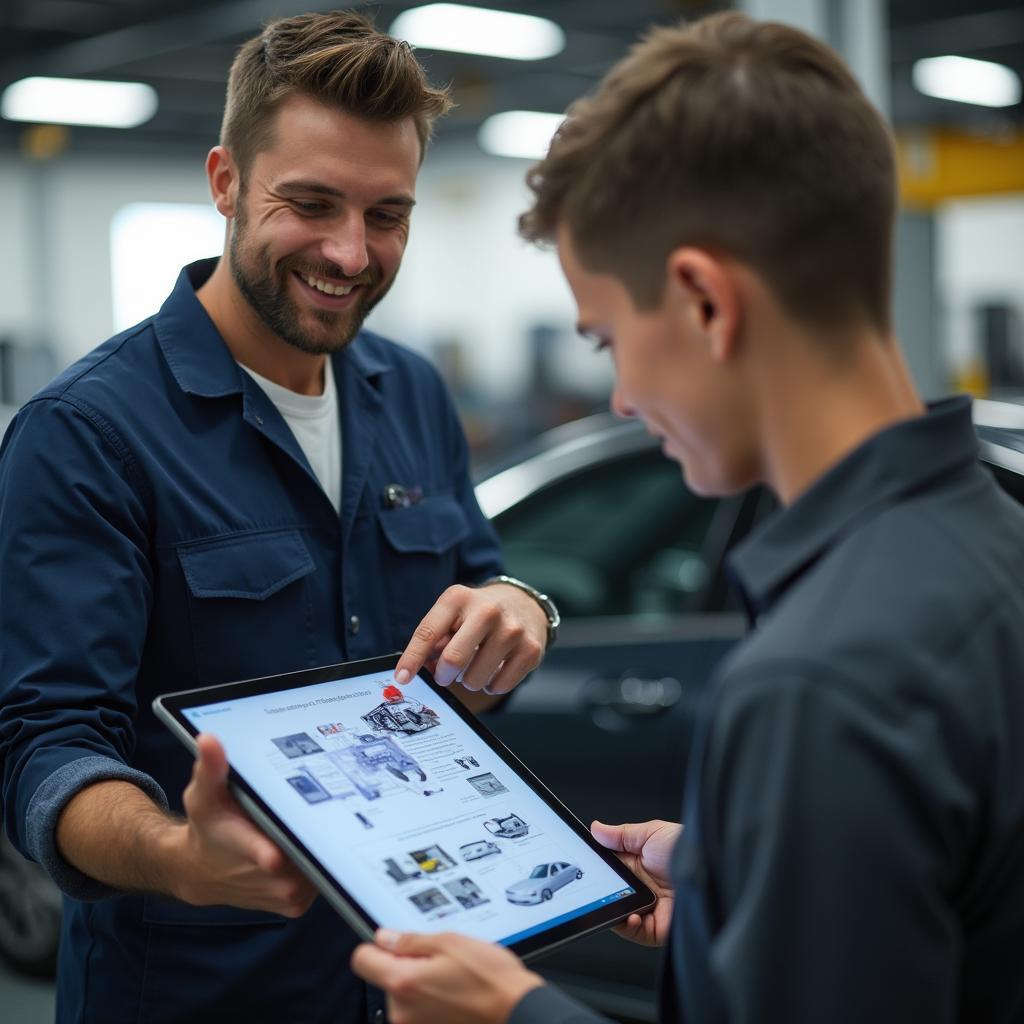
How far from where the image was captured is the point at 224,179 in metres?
1.83

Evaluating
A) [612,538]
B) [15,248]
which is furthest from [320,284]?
[15,248]

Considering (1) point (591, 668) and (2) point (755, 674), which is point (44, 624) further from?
(1) point (591, 668)

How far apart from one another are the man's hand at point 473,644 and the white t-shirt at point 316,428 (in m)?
0.29

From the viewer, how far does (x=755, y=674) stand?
0.89 meters

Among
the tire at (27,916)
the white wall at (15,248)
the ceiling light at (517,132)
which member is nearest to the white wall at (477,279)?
the ceiling light at (517,132)

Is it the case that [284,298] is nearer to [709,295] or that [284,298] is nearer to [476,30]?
[709,295]

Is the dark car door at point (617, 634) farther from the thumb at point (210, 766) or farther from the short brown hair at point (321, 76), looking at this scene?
the thumb at point (210, 766)

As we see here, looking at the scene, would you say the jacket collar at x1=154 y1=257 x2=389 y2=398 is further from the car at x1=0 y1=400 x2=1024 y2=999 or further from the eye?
the car at x1=0 y1=400 x2=1024 y2=999

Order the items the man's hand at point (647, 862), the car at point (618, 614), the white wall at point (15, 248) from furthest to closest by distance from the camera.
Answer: the white wall at point (15, 248)
the car at point (618, 614)
the man's hand at point (647, 862)

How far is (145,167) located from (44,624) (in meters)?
17.4

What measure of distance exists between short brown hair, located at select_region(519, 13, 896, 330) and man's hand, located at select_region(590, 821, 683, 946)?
666mm

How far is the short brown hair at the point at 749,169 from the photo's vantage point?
977mm

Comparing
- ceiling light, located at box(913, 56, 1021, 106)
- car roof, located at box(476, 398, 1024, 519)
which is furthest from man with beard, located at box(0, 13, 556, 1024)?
ceiling light, located at box(913, 56, 1021, 106)

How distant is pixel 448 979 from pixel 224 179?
116cm
